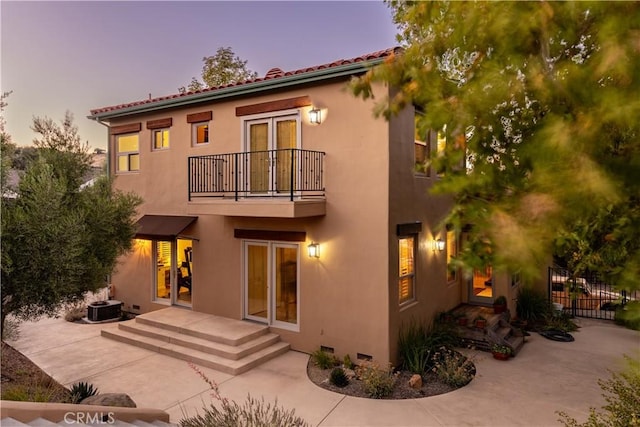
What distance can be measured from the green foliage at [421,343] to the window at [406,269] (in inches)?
30.0

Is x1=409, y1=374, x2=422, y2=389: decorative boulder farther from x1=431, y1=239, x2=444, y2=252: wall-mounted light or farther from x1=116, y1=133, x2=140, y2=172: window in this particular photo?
x1=116, y1=133, x2=140, y2=172: window

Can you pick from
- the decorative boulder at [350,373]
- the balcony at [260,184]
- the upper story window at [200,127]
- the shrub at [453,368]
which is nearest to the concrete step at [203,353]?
the decorative boulder at [350,373]

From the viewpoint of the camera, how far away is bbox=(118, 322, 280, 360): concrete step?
966cm

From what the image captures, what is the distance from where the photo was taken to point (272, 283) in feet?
36.7

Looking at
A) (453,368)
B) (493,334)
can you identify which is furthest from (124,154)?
(493,334)

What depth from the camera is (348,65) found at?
30.0ft

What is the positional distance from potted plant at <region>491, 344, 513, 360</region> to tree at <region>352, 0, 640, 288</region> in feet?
22.6

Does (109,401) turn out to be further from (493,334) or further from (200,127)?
(493,334)

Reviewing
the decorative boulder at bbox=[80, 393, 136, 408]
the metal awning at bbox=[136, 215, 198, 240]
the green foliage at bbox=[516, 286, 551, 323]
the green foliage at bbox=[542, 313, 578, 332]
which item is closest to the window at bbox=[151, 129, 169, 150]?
the metal awning at bbox=[136, 215, 198, 240]

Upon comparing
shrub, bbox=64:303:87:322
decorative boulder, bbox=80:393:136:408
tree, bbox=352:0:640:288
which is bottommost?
shrub, bbox=64:303:87:322

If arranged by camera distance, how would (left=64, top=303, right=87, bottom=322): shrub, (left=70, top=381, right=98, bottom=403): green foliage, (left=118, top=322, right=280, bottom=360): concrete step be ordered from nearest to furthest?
(left=70, top=381, right=98, bottom=403): green foliage, (left=118, top=322, right=280, bottom=360): concrete step, (left=64, top=303, right=87, bottom=322): shrub

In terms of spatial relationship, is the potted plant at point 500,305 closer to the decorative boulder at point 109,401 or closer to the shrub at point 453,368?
the shrub at point 453,368

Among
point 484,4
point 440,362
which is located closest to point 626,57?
point 484,4

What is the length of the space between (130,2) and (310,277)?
11189 mm
